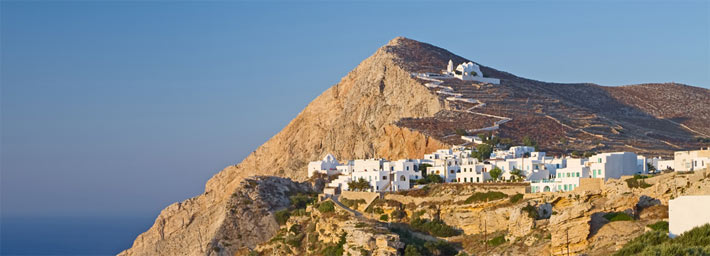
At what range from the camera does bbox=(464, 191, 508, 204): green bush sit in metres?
56.0

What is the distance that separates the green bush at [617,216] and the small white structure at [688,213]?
6.20 metres

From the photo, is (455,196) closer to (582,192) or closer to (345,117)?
(582,192)

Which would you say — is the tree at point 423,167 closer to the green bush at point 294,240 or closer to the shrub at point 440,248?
the green bush at point 294,240

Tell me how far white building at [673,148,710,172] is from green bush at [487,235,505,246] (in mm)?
13523

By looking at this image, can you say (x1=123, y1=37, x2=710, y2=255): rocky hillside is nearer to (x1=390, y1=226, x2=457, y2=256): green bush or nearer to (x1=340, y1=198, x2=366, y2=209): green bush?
Answer: (x1=340, y1=198, x2=366, y2=209): green bush

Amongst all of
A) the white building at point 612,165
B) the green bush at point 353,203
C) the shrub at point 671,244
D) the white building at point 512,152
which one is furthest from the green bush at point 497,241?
the white building at point 512,152

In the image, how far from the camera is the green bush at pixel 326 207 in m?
64.5

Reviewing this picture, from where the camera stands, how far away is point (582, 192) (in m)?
49.7

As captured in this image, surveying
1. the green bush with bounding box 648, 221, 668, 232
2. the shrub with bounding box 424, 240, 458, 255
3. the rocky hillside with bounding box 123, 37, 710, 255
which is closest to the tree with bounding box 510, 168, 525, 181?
the shrub with bounding box 424, 240, 458, 255

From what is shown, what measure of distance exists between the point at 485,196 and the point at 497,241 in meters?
7.71

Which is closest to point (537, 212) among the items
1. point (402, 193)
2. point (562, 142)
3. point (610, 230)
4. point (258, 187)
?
point (610, 230)

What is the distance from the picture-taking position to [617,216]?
1586 inches

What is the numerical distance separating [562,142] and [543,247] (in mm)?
42681

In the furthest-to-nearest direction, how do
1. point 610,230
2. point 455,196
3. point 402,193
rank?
point 402,193 < point 455,196 < point 610,230
